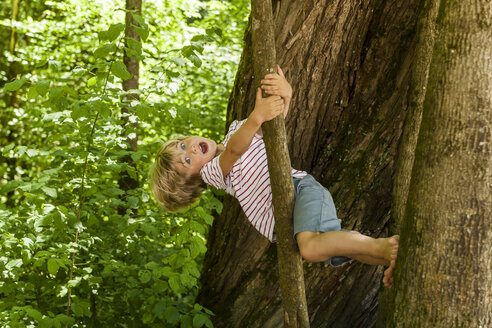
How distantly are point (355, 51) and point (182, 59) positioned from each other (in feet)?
3.82

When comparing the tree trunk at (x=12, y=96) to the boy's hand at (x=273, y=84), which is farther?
the tree trunk at (x=12, y=96)

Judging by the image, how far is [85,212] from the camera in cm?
351

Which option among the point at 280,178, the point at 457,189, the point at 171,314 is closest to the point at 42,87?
the point at 280,178

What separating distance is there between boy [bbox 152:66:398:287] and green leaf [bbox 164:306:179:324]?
27.7 inches

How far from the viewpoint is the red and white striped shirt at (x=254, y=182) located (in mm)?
2913

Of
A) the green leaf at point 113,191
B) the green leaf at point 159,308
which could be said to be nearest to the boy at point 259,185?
the green leaf at point 113,191

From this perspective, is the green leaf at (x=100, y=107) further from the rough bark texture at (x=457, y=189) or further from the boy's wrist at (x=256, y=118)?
the rough bark texture at (x=457, y=189)

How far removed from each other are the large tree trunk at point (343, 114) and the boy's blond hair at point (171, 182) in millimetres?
683

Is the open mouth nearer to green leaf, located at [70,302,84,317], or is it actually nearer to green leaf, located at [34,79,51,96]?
green leaf, located at [34,79,51,96]

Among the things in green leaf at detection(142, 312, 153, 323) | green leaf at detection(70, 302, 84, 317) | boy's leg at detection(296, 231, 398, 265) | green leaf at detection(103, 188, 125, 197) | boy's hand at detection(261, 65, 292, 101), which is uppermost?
boy's hand at detection(261, 65, 292, 101)

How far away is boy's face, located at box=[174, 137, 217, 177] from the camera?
10.5ft

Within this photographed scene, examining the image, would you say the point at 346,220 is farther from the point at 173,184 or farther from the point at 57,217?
the point at 57,217

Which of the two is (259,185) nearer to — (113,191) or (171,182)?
(171,182)

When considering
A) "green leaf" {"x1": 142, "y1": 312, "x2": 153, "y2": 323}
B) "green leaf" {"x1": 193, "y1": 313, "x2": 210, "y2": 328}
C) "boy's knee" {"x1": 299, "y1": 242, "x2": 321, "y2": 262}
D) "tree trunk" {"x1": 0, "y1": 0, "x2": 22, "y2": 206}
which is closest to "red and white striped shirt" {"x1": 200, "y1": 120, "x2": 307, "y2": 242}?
"boy's knee" {"x1": 299, "y1": 242, "x2": 321, "y2": 262}
